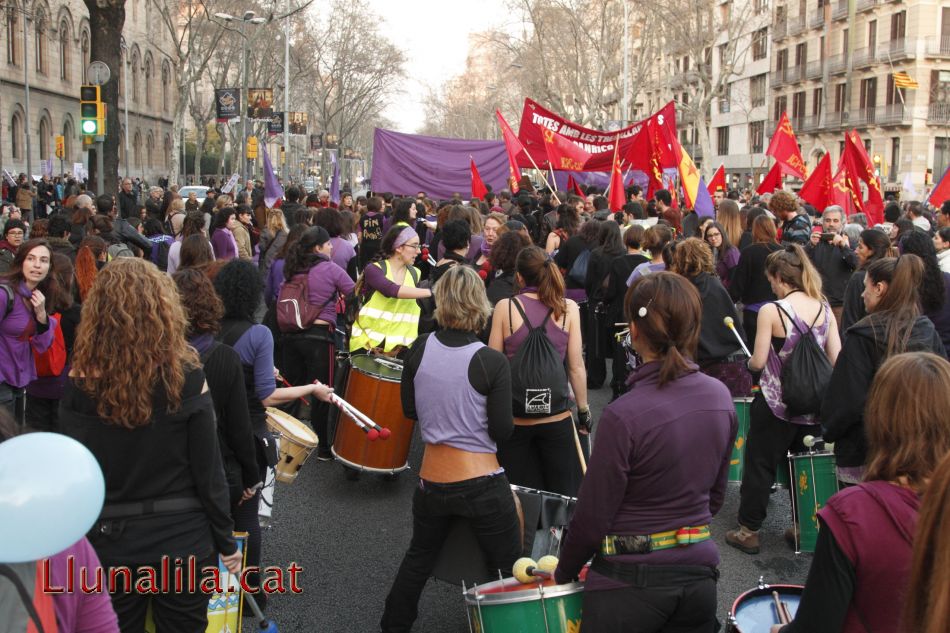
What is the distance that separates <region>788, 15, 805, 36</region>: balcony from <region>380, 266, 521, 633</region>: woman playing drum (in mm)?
61296

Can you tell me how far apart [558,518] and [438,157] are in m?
15.4

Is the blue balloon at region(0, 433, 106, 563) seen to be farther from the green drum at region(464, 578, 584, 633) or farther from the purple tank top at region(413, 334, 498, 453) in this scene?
the purple tank top at region(413, 334, 498, 453)

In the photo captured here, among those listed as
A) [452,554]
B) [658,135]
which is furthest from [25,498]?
[658,135]

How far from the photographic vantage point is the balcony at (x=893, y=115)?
160 feet

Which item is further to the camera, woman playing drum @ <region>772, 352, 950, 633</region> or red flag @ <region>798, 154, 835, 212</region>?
red flag @ <region>798, 154, 835, 212</region>

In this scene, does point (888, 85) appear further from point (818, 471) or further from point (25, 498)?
point (25, 498)

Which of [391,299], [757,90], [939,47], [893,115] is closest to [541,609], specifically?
[391,299]

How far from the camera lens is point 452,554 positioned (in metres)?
4.16

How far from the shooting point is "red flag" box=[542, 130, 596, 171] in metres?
15.2

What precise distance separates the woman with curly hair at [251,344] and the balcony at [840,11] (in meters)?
56.3

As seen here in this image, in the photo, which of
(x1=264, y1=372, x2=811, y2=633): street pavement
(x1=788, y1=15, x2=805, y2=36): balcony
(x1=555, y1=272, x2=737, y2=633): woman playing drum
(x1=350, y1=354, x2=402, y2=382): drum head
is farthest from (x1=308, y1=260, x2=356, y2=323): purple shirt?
(x1=788, y1=15, x2=805, y2=36): balcony

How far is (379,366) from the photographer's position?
6.40 meters

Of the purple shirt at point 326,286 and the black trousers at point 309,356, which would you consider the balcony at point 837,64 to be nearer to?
the purple shirt at point 326,286

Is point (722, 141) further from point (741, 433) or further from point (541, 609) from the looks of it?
point (541, 609)
